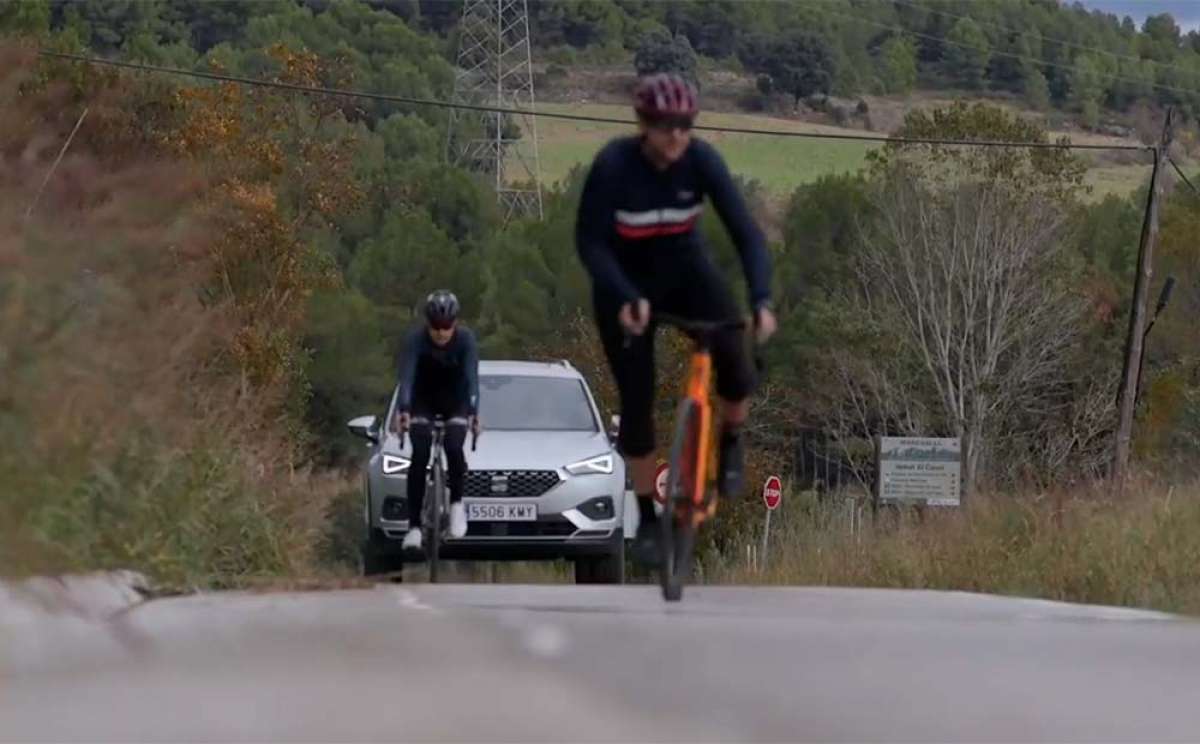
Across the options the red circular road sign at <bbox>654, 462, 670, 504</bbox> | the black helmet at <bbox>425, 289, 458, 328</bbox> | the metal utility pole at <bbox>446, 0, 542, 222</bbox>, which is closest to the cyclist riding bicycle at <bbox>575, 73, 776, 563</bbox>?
the red circular road sign at <bbox>654, 462, 670, 504</bbox>

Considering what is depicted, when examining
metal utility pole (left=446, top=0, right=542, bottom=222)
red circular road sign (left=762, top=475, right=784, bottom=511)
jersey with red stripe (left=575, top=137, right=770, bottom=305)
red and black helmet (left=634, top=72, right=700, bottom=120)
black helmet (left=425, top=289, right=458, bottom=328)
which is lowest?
red circular road sign (left=762, top=475, right=784, bottom=511)

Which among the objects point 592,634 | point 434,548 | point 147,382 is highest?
point 147,382

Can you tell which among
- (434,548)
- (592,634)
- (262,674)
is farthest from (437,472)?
(262,674)

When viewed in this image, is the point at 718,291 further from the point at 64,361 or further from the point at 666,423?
the point at 666,423

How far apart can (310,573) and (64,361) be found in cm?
Answer: 162

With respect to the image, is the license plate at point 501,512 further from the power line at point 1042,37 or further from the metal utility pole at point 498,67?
the power line at point 1042,37

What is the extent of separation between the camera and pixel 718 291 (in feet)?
24.6

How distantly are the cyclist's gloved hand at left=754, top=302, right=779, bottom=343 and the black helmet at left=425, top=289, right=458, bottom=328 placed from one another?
4421 mm

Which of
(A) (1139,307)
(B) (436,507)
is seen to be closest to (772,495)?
(A) (1139,307)

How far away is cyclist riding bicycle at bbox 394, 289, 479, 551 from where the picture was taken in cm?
1155

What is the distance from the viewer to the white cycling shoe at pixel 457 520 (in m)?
12.0

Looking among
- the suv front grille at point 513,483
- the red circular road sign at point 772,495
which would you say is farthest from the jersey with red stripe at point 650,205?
the red circular road sign at point 772,495

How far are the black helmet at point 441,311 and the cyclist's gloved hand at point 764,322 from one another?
4.42 metres

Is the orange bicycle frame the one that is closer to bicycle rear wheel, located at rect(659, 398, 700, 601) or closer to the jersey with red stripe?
bicycle rear wheel, located at rect(659, 398, 700, 601)
